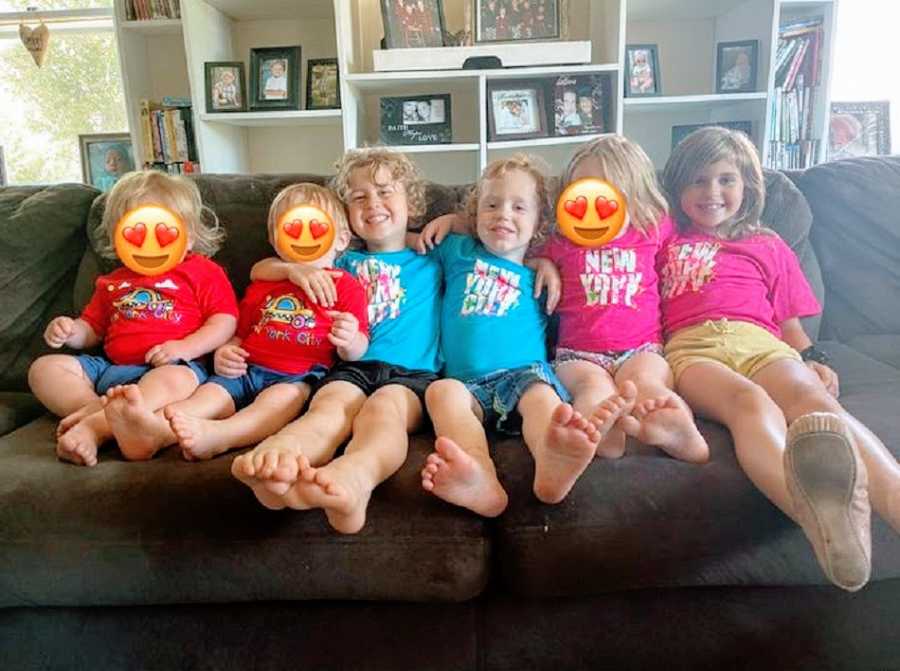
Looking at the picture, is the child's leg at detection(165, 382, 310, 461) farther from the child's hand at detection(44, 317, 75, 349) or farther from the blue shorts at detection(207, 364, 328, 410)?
the child's hand at detection(44, 317, 75, 349)

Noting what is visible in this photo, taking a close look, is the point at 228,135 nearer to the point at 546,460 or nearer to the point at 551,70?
the point at 551,70

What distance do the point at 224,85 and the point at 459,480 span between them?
2261 mm


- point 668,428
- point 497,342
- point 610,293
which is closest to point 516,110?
point 610,293

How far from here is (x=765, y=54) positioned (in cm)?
250

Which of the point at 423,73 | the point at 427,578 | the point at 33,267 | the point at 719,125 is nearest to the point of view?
the point at 427,578

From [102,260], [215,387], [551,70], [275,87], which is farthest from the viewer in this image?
[275,87]

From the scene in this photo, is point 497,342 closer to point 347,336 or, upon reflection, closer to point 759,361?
point 347,336

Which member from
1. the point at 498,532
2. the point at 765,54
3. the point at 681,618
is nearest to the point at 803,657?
the point at 681,618

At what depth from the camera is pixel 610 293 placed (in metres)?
1.36

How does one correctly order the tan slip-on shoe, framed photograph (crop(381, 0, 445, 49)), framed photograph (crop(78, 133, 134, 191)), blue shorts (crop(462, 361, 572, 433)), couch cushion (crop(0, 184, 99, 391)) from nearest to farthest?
the tan slip-on shoe < blue shorts (crop(462, 361, 572, 433)) < couch cushion (crop(0, 184, 99, 391)) < framed photograph (crop(381, 0, 445, 49)) < framed photograph (crop(78, 133, 134, 191))

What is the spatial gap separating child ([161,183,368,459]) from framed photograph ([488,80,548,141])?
48.8 inches

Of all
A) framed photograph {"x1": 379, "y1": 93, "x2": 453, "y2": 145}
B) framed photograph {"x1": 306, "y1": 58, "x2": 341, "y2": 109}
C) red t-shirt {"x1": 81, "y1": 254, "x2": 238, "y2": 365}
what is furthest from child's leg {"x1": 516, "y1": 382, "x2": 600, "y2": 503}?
framed photograph {"x1": 306, "y1": 58, "x2": 341, "y2": 109}

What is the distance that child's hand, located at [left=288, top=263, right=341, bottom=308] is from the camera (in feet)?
4.30

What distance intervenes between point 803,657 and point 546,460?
507 mm
